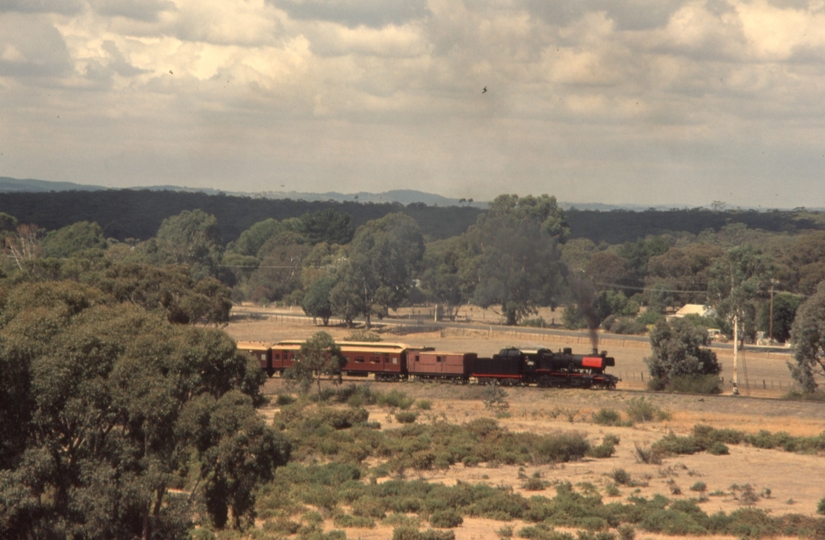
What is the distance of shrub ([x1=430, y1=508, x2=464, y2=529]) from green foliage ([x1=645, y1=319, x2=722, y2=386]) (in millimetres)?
36427

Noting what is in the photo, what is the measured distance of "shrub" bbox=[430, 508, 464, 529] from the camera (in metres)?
29.3

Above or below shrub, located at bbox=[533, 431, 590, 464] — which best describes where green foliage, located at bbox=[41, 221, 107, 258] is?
above

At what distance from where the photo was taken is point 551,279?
111 m

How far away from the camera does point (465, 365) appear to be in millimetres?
62500

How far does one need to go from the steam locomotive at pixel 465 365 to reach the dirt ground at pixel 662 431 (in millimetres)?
1592

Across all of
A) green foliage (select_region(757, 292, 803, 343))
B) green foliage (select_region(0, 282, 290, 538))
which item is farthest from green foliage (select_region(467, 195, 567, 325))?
green foliage (select_region(0, 282, 290, 538))

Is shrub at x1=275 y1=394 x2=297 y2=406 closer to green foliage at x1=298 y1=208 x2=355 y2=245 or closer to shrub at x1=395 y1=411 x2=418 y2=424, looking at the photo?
shrub at x1=395 y1=411 x2=418 y2=424

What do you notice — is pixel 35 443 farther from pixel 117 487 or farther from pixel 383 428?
pixel 383 428

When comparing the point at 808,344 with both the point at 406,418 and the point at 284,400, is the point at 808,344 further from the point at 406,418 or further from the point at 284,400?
the point at 284,400

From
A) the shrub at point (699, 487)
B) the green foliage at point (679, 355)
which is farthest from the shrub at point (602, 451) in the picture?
the green foliage at point (679, 355)

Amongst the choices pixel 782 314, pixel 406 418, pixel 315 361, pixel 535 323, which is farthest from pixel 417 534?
pixel 535 323

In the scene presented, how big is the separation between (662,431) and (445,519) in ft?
76.3

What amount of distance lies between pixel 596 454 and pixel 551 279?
69.4m

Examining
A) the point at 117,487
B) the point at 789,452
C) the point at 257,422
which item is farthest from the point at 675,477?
the point at 117,487
